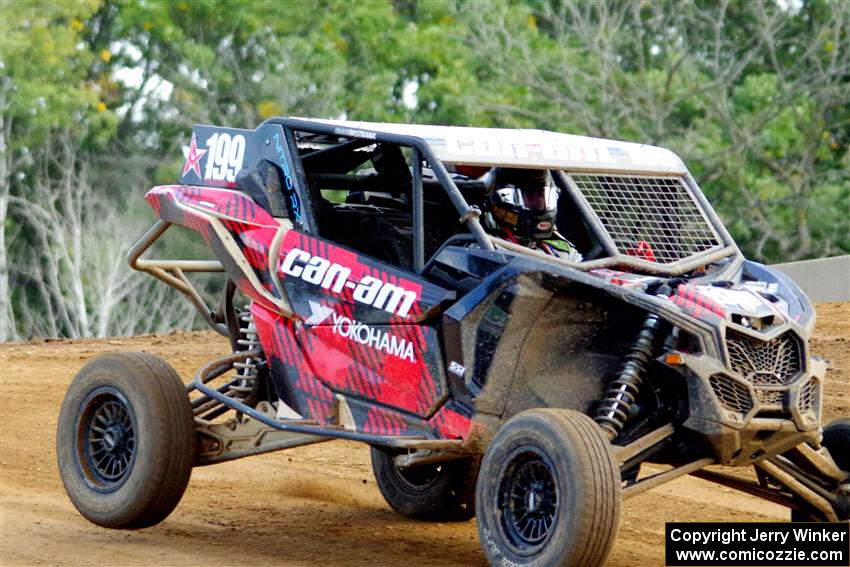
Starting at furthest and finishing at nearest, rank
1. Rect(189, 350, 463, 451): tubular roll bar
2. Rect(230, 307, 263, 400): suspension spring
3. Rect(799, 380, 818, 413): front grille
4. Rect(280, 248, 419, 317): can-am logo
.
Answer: Rect(230, 307, 263, 400): suspension spring
Rect(280, 248, 419, 317): can-am logo
Rect(189, 350, 463, 451): tubular roll bar
Rect(799, 380, 818, 413): front grille

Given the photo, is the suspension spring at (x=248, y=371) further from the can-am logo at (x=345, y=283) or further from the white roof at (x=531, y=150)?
the white roof at (x=531, y=150)

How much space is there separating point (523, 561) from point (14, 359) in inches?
393

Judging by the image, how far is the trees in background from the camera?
1068 inches

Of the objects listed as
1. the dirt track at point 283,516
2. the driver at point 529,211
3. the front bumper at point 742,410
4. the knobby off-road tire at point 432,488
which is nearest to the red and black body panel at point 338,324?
the driver at point 529,211

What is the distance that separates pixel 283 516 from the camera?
9211 millimetres

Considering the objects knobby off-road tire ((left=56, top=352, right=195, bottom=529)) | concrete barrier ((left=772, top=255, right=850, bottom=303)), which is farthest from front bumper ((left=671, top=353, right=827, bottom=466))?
concrete barrier ((left=772, top=255, right=850, bottom=303))

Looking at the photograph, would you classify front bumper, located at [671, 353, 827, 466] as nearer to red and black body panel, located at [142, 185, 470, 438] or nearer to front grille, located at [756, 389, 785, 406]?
front grille, located at [756, 389, 785, 406]

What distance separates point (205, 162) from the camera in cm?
862

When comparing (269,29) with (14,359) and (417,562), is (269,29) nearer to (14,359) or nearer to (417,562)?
(14,359)

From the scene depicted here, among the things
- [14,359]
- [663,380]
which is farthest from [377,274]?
[14,359]

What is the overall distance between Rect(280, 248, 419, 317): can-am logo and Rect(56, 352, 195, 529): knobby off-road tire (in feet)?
3.40

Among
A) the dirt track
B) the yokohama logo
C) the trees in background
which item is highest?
the trees in background

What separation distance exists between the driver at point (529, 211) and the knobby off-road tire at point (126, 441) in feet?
6.63

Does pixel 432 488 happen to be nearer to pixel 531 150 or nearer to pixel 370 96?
pixel 531 150
